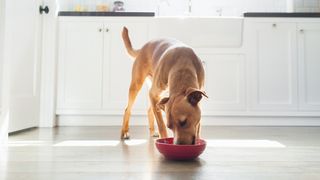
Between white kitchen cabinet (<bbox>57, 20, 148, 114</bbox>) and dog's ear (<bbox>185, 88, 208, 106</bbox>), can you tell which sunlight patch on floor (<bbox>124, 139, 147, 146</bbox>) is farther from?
white kitchen cabinet (<bbox>57, 20, 148, 114</bbox>)

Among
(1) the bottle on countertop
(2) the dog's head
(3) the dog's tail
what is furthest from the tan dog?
(1) the bottle on countertop

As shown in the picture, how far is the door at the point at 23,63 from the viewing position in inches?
76.9

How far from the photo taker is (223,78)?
2564mm

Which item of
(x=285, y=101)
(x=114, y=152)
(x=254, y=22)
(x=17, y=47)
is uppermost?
(x=254, y=22)

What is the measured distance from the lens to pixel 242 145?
1.57 meters

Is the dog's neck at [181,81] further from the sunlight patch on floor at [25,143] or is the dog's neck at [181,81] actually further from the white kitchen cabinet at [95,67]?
the white kitchen cabinet at [95,67]

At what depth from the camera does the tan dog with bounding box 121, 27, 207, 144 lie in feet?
3.50

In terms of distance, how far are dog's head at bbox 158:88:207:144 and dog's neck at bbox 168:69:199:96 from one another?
36 mm

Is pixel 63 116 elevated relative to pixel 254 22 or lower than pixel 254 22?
lower

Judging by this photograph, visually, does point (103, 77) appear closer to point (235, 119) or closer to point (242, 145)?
point (235, 119)

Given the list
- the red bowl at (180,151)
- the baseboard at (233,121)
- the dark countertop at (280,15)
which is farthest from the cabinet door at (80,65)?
the red bowl at (180,151)

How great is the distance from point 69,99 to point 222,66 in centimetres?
145

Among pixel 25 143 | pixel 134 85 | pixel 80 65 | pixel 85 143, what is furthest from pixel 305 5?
pixel 25 143

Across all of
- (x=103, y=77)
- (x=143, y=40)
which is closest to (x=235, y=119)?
(x=143, y=40)
